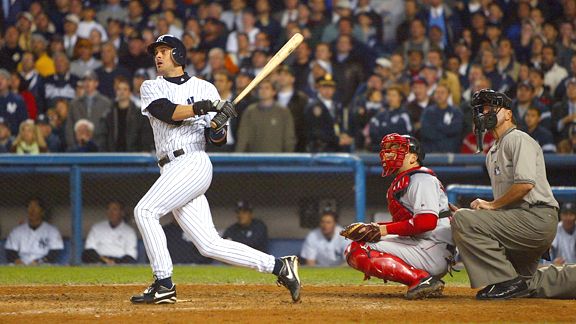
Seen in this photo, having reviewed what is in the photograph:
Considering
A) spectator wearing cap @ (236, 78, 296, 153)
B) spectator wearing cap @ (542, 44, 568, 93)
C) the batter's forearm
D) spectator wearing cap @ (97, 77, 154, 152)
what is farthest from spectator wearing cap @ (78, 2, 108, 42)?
the batter's forearm

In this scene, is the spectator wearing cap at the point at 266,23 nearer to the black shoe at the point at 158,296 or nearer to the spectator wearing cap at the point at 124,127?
the spectator wearing cap at the point at 124,127

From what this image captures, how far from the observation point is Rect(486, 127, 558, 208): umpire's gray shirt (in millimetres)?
6180

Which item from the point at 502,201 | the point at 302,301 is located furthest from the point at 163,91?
the point at 502,201

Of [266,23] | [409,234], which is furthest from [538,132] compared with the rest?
[409,234]

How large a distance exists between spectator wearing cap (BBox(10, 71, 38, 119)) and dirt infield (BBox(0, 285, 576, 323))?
499 centimetres

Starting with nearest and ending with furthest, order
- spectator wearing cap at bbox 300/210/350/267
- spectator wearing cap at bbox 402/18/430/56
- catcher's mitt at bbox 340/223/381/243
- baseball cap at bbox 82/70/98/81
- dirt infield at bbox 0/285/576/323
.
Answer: dirt infield at bbox 0/285/576/323 < catcher's mitt at bbox 340/223/381/243 < spectator wearing cap at bbox 300/210/350/267 < baseball cap at bbox 82/70/98/81 < spectator wearing cap at bbox 402/18/430/56

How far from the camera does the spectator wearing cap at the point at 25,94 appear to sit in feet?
38.7

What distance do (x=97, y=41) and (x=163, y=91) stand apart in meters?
6.92

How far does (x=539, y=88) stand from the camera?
37.2 ft

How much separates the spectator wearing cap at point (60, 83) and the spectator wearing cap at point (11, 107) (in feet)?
1.48

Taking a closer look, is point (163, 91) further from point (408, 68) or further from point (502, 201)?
point (408, 68)

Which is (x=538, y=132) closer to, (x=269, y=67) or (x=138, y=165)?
(x=138, y=165)

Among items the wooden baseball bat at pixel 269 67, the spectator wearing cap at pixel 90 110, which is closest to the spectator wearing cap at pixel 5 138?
the spectator wearing cap at pixel 90 110

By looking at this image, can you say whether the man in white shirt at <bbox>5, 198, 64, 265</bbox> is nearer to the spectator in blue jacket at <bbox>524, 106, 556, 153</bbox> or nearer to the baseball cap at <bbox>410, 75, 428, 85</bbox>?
the baseball cap at <bbox>410, 75, 428, 85</bbox>
